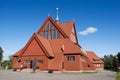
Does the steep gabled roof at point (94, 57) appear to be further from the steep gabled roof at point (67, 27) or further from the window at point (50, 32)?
the window at point (50, 32)

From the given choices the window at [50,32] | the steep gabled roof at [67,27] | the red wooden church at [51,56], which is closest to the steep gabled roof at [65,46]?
the red wooden church at [51,56]

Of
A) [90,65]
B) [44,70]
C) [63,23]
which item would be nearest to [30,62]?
[44,70]

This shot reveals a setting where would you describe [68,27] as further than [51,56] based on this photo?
Yes

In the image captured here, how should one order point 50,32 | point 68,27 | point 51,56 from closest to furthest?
point 51,56
point 50,32
point 68,27

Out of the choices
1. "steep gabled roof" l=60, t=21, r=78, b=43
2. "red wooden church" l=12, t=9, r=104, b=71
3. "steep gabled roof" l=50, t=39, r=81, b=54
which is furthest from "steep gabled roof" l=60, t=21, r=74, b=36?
"steep gabled roof" l=50, t=39, r=81, b=54

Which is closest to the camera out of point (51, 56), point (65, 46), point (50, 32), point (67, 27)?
point (51, 56)

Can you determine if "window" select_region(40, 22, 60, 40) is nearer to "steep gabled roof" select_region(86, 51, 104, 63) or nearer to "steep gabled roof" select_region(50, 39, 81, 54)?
"steep gabled roof" select_region(50, 39, 81, 54)

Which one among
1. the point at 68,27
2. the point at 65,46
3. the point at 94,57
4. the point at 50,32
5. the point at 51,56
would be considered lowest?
the point at 51,56

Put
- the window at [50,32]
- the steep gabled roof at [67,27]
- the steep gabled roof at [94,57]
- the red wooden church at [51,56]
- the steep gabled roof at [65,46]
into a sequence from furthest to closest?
1. the steep gabled roof at [94,57]
2. the steep gabled roof at [67,27]
3. the window at [50,32]
4. the steep gabled roof at [65,46]
5. the red wooden church at [51,56]

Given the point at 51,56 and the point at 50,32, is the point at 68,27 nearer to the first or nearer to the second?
the point at 50,32

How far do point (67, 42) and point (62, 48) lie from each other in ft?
9.07

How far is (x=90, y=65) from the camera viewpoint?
49.1 metres

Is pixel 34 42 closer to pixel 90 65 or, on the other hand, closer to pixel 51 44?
pixel 51 44

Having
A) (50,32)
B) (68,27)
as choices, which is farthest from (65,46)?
(68,27)
